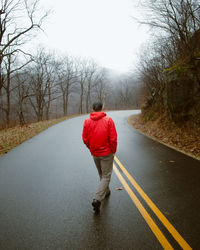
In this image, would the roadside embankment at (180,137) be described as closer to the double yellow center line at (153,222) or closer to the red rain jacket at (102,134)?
the double yellow center line at (153,222)

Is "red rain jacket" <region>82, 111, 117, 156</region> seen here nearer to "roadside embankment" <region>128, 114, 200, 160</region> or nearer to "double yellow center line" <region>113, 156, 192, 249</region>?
"double yellow center line" <region>113, 156, 192, 249</region>

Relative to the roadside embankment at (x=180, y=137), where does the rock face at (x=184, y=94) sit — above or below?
above

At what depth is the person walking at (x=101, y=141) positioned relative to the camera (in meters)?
3.60

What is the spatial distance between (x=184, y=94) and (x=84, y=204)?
9628mm

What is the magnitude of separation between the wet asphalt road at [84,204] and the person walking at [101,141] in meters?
0.40

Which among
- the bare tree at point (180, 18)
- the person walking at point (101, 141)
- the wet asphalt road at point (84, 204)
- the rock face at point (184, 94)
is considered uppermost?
the bare tree at point (180, 18)

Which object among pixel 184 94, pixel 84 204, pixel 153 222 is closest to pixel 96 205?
pixel 84 204

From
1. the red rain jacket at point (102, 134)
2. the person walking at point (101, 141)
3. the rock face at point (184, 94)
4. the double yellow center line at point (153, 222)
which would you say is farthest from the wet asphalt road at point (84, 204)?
the rock face at point (184, 94)

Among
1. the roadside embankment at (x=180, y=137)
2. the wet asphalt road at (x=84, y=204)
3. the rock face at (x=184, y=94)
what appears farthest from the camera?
the rock face at (x=184, y=94)

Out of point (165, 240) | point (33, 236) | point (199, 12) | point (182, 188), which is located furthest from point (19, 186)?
point (199, 12)

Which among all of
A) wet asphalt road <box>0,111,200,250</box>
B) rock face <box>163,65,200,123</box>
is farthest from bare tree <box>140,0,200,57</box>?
wet asphalt road <box>0,111,200,250</box>

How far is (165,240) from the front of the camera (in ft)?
9.15

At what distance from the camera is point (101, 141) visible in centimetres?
362

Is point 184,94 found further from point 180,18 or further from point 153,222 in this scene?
point 153,222
